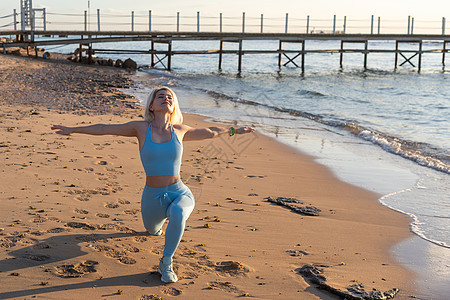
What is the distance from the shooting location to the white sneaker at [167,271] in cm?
353

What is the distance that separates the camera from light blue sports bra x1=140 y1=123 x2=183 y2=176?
151 inches

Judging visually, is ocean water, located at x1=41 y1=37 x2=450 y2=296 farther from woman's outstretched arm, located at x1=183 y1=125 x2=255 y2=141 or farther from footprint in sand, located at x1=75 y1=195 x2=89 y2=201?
footprint in sand, located at x1=75 y1=195 x2=89 y2=201

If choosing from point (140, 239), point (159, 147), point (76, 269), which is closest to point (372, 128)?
point (140, 239)

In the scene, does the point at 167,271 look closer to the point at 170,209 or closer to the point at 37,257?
the point at 170,209

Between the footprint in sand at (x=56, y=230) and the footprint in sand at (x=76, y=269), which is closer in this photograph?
the footprint in sand at (x=76, y=269)

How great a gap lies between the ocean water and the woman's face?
2395mm

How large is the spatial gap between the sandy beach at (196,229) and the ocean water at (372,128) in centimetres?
38

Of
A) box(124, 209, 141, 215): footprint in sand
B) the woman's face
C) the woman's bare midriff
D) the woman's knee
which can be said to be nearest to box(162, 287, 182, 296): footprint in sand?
the woman's knee

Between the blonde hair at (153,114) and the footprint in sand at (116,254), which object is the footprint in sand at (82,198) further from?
the blonde hair at (153,114)

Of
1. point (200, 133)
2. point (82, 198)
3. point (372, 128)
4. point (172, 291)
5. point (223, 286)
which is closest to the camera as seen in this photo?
point (172, 291)

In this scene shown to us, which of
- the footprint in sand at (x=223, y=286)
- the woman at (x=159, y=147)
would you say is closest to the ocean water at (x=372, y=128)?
the footprint in sand at (x=223, y=286)

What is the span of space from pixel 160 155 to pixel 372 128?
405 inches

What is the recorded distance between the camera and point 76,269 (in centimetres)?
361

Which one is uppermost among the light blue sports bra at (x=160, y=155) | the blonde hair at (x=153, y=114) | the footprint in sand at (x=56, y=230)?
the blonde hair at (x=153, y=114)
